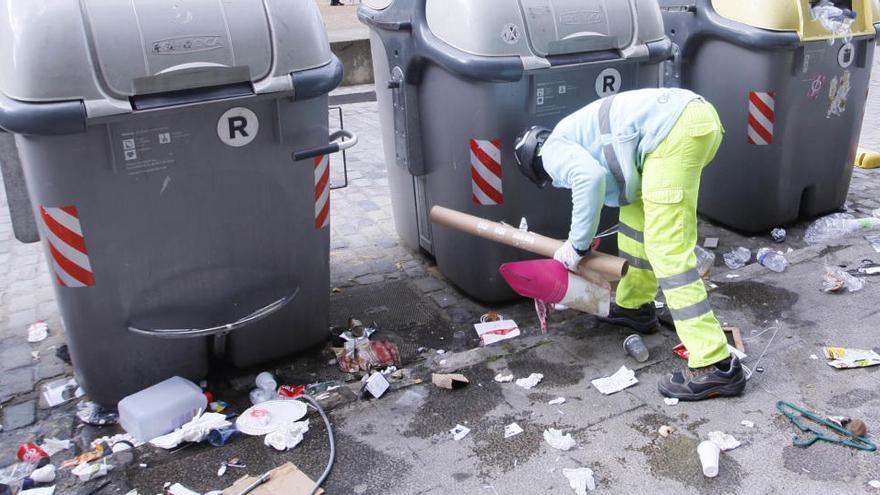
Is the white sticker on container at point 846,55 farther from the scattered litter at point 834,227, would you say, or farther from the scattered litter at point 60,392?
the scattered litter at point 60,392

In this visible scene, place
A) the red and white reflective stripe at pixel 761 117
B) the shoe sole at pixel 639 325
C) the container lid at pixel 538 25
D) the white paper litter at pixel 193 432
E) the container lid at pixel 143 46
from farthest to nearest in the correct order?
the red and white reflective stripe at pixel 761 117 < the shoe sole at pixel 639 325 < the container lid at pixel 538 25 < the white paper litter at pixel 193 432 < the container lid at pixel 143 46

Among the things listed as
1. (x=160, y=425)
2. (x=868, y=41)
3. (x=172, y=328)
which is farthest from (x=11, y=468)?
(x=868, y=41)

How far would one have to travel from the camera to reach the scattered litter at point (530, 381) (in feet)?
10.9

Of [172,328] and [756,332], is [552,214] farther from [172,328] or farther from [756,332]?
[172,328]

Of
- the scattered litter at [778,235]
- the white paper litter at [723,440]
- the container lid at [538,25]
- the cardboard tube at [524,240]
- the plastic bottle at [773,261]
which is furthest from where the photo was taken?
the scattered litter at [778,235]

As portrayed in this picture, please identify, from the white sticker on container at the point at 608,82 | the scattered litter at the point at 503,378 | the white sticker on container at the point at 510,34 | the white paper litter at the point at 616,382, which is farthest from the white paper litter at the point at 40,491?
the white sticker on container at the point at 608,82

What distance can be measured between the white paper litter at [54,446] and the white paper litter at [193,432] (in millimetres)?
370

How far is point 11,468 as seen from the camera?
2.90m

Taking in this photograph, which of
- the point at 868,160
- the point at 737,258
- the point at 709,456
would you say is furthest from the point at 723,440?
the point at 868,160

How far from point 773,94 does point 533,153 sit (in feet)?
6.88

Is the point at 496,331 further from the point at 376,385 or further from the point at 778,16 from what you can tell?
the point at 778,16

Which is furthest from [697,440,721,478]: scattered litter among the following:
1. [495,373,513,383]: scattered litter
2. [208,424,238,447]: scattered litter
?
[208,424,238,447]: scattered litter

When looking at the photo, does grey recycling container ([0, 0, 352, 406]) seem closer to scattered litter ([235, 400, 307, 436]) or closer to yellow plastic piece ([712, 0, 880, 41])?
scattered litter ([235, 400, 307, 436])

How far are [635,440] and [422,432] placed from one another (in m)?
0.81
